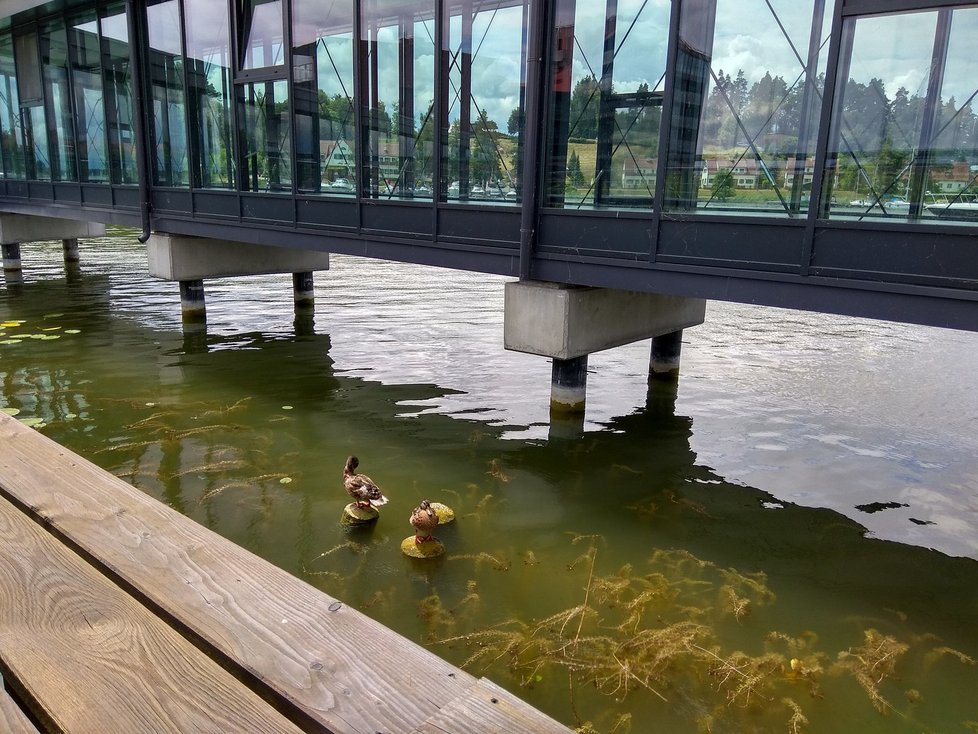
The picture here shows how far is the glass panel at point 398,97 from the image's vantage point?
1046 centimetres

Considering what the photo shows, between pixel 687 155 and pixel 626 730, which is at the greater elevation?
pixel 687 155

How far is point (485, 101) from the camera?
981cm

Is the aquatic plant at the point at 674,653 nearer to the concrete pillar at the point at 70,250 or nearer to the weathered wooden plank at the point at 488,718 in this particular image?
the weathered wooden plank at the point at 488,718

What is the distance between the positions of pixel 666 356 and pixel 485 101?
526cm

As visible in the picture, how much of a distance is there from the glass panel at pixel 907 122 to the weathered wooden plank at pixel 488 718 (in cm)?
659

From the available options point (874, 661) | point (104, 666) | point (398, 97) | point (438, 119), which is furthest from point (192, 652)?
point (398, 97)

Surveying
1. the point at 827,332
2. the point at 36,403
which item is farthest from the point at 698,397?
the point at 36,403

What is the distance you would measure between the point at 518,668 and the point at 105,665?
13.3ft

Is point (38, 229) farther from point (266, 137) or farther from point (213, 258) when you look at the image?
point (266, 137)

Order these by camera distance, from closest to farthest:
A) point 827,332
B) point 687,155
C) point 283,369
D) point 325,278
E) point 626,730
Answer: point 626,730, point 687,155, point 283,369, point 827,332, point 325,278

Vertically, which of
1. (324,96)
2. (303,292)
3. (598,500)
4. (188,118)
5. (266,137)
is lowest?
(598,500)

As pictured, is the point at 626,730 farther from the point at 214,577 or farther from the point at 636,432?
the point at 636,432

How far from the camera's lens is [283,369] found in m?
12.9

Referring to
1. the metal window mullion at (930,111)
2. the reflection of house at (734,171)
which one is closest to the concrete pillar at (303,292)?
the reflection of house at (734,171)
